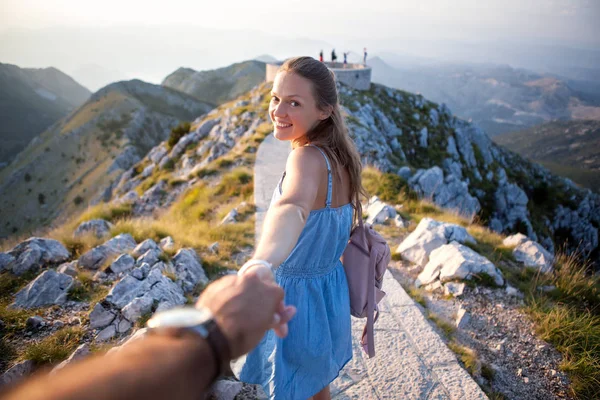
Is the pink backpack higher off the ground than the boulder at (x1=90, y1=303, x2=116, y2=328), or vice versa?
the pink backpack

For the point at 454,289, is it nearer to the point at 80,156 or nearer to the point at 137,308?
the point at 137,308

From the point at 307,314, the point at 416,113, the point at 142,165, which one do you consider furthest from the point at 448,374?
the point at 416,113

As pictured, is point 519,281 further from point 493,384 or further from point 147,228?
point 147,228

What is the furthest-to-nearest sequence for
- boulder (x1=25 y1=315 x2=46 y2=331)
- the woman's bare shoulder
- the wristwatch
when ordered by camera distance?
boulder (x1=25 y1=315 x2=46 y2=331)
the woman's bare shoulder
the wristwatch

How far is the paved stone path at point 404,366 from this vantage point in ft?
10.2

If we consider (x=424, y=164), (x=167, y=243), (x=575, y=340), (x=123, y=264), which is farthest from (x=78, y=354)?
(x=424, y=164)

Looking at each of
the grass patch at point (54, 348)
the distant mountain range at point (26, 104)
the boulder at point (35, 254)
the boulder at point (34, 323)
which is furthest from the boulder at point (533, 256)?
the distant mountain range at point (26, 104)

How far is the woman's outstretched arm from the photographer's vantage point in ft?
4.29

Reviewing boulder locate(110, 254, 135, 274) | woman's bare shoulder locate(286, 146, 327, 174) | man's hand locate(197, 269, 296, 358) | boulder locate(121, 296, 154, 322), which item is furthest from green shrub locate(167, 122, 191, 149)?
man's hand locate(197, 269, 296, 358)

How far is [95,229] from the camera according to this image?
597cm

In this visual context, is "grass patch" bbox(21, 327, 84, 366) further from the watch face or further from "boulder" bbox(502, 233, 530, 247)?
"boulder" bbox(502, 233, 530, 247)

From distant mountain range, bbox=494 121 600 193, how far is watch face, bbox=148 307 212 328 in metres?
114

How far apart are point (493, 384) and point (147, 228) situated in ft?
18.6

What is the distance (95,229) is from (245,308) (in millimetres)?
6223
